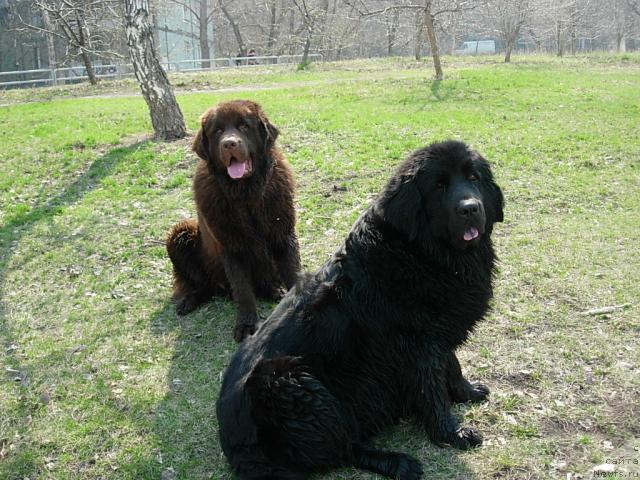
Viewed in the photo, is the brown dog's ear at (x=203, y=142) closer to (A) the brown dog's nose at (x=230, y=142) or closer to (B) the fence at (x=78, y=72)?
(A) the brown dog's nose at (x=230, y=142)

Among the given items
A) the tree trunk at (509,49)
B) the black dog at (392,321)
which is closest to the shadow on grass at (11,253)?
the black dog at (392,321)

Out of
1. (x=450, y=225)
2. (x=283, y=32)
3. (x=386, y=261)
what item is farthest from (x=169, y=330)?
Answer: (x=283, y=32)

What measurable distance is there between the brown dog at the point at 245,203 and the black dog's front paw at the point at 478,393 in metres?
2.10

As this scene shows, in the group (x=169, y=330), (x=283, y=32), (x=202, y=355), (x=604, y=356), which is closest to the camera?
(x=604, y=356)

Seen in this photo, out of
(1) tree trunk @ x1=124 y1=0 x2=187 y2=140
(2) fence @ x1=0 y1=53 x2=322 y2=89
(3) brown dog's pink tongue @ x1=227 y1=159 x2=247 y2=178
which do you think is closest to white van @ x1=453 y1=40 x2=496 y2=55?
(2) fence @ x1=0 y1=53 x2=322 y2=89

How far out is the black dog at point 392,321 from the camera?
138 inches

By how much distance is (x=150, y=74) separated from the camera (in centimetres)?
1171

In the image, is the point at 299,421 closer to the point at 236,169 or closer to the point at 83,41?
the point at 236,169

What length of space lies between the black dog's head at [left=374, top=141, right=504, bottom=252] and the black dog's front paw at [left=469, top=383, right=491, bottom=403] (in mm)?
1107

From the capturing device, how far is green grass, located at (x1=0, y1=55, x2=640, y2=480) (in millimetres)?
3932

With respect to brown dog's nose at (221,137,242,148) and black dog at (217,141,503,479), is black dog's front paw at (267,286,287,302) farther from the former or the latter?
black dog at (217,141,503,479)

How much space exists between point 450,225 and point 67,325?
4.13m

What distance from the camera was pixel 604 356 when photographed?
459cm

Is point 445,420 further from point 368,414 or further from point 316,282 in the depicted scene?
point 316,282
